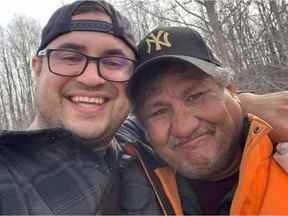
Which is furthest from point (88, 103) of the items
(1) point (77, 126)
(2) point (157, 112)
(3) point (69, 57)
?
(2) point (157, 112)

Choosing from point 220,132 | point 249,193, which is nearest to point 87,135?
point 220,132

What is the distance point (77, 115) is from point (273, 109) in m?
1.02

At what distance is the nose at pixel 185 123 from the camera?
1.82 meters

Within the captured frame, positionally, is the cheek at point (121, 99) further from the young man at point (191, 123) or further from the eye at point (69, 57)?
the eye at point (69, 57)

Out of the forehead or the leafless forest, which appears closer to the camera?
the forehead

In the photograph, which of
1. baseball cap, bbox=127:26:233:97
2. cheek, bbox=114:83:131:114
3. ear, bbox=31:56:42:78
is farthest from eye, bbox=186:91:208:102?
ear, bbox=31:56:42:78

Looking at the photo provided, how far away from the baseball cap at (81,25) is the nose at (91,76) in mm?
206

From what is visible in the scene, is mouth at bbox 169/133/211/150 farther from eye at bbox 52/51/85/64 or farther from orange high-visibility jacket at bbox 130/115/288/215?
eye at bbox 52/51/85/64

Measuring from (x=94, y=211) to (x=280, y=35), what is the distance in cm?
1253

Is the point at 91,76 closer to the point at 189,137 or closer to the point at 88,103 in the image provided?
the point at 88,103

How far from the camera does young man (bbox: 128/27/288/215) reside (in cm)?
183

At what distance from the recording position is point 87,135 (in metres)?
1.92

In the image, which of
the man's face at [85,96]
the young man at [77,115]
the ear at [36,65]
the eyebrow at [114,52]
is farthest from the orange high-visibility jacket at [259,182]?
the ear at [36,65]

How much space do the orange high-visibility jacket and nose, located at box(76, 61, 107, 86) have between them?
28.2 inches
